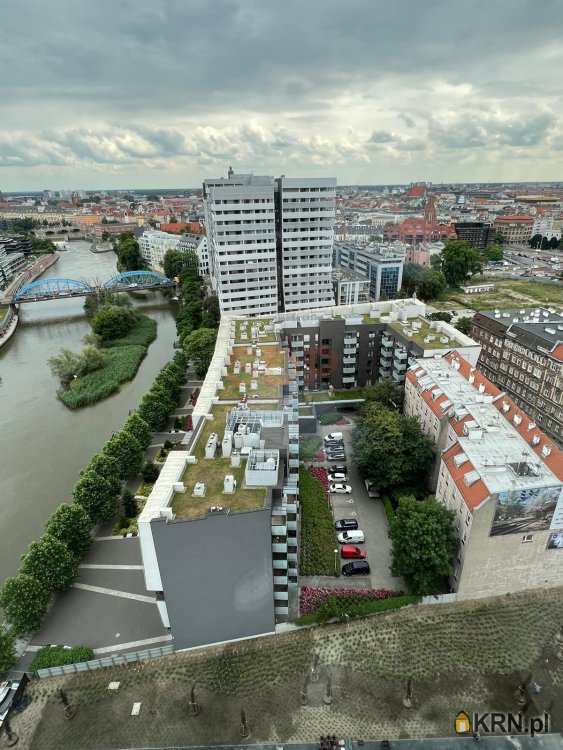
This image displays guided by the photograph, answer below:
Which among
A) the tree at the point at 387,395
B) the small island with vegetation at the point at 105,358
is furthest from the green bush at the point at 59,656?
the small island with vegetation at the point at 105,358

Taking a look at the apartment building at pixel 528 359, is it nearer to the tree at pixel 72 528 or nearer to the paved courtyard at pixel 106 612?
the paved courtyard at pixel 106 612

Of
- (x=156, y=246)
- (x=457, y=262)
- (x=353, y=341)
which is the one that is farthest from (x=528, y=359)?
(x=156, y=246)

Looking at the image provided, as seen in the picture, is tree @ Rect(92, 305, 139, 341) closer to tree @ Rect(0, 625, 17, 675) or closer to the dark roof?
tree @ Rect(0, 625, 17, 675)

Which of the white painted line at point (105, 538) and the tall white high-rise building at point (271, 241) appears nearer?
the white painted line at point (105, 538)

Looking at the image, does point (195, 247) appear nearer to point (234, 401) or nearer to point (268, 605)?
point (234, 401)

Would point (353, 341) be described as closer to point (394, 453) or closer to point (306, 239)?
point (394, 453)

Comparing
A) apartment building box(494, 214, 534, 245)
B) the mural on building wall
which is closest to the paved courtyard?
the mural on building wall

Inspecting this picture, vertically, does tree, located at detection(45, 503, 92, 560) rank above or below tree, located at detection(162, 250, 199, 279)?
below
